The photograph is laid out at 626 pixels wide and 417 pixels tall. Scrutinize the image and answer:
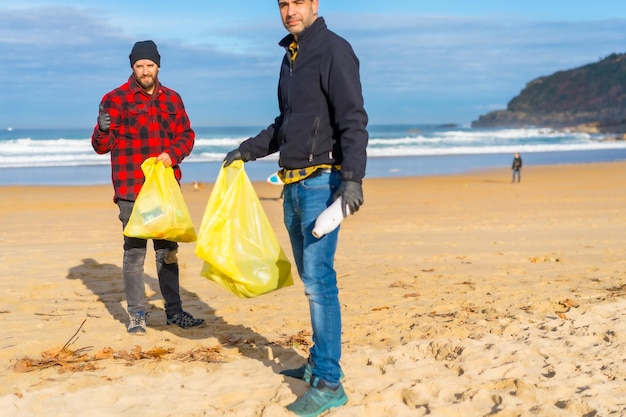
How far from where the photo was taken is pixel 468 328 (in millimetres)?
4742

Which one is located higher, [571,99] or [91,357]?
[571,99]

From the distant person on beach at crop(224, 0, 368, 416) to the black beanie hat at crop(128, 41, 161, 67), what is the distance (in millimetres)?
1450

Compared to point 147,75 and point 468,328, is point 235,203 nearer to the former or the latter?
point 147,75

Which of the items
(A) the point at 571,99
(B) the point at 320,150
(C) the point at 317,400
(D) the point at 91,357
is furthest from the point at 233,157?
(A) the point at 571,99

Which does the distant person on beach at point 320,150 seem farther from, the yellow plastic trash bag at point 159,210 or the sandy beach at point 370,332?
the yellow plastic trash bag at point 159,210

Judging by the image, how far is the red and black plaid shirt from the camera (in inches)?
187

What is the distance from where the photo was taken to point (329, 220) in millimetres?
3252

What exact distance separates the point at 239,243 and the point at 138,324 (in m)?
1.42

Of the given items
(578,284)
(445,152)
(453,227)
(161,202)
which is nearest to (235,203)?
(161,202)

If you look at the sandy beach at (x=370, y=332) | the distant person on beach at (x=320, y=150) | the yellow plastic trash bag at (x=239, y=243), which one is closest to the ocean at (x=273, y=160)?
the sandy beach at (x=370, y=332)

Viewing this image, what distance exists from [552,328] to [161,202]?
258 centimetres

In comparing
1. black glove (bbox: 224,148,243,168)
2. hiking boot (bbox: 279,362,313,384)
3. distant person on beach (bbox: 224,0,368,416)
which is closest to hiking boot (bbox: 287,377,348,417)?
distant person on beach (bbox: 224,0,368,416)

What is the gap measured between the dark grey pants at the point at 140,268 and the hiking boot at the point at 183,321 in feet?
0.10

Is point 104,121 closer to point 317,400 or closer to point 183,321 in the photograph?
point 183,321
